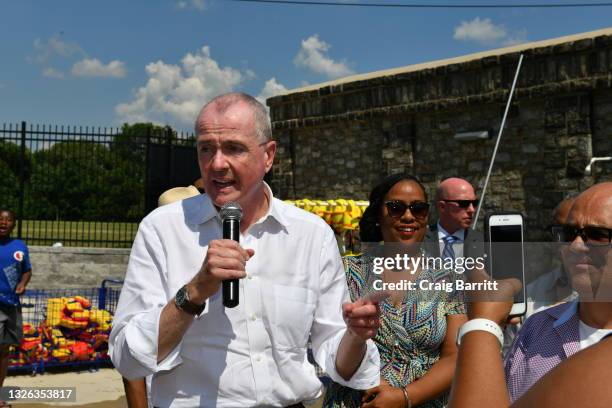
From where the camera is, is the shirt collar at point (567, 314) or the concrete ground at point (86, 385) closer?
the shirt collar at point (567, 314)

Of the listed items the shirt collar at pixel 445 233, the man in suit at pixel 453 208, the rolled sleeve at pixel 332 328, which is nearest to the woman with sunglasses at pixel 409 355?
the rolled sleeve at pixel 332 328

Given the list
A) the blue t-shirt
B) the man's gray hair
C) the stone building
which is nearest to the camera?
the man's gray hair

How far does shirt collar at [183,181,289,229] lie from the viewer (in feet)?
7.23

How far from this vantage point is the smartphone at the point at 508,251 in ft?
4.80

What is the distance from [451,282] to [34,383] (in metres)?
6.92

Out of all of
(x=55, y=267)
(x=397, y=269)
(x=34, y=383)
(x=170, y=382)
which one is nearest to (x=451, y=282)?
(x=397, y=269)

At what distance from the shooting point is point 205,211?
222 cm

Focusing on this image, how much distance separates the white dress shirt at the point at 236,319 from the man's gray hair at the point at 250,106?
0.87 ft

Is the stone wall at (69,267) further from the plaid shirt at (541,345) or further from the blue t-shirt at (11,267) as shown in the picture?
the plaid shirt at (541,345)

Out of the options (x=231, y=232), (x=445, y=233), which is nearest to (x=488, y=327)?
(x=231, y=232)

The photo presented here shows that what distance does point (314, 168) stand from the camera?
1509 cm

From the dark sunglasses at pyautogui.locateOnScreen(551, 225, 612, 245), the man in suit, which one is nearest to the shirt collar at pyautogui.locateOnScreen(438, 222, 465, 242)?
the man in suit

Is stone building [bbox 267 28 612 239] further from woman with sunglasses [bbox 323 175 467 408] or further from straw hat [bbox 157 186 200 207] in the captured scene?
woman with sunglasses [bbox 323 175 467 408]

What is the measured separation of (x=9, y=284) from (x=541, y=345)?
20.4ft
